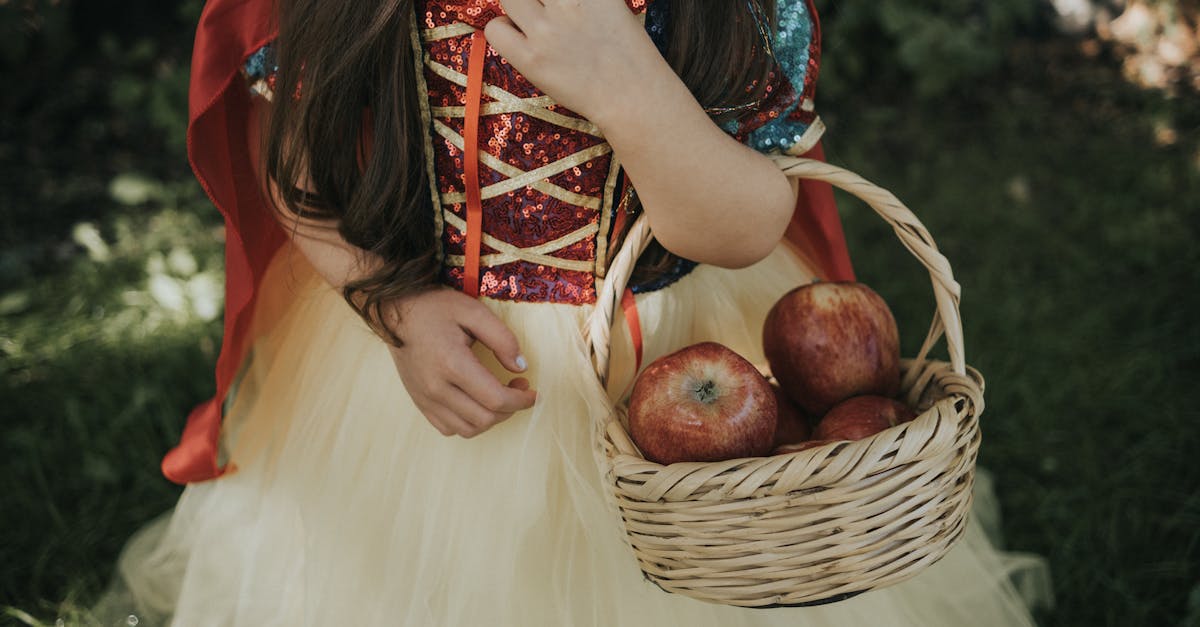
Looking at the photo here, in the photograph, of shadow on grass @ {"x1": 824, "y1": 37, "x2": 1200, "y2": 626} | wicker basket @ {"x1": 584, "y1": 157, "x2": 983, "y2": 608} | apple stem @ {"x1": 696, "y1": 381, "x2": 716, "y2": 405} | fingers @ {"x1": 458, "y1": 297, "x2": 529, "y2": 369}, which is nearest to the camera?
wicker basket @ {"x1": 584, "y1": 157, "x2": 983, "y2": 608}

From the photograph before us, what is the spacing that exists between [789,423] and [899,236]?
257 millimetres

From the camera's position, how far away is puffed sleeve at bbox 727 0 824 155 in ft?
3.19

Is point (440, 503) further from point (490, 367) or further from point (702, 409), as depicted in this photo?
point (702, 409)

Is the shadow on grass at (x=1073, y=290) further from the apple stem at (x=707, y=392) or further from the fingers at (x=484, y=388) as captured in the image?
the fingers at (x=484, y=388)

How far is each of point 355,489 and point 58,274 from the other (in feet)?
5.49

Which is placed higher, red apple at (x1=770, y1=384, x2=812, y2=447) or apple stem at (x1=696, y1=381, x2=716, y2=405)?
apple stem at (x1=696, y1=381, x2=716, y2=405)

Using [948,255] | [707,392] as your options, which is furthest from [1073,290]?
[707,392]

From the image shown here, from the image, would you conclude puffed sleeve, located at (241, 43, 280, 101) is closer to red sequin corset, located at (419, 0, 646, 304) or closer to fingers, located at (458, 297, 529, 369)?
red sequin corset, located at (419, 0, 646, 304)

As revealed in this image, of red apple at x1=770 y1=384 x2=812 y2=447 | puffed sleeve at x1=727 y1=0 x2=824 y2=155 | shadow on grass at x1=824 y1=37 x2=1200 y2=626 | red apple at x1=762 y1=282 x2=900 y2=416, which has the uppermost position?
puffed sleeve at x1=727 y1=0 x2=824 y2=155

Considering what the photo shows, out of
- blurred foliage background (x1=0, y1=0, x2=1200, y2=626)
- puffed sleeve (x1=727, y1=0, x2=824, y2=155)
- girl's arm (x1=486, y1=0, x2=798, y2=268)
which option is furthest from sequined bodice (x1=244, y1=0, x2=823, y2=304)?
blurred foliage background (x1=0, y1=0, x2=1200, y2=626)

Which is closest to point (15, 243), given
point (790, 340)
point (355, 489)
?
point (355, 489)

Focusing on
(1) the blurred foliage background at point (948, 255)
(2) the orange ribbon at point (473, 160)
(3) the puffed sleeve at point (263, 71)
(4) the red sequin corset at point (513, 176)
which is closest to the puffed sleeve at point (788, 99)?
(4) the red sequin corset at point (513, 176)

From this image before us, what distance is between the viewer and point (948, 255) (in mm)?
2254

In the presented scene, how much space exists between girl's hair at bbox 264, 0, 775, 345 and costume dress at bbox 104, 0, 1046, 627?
3 cm
